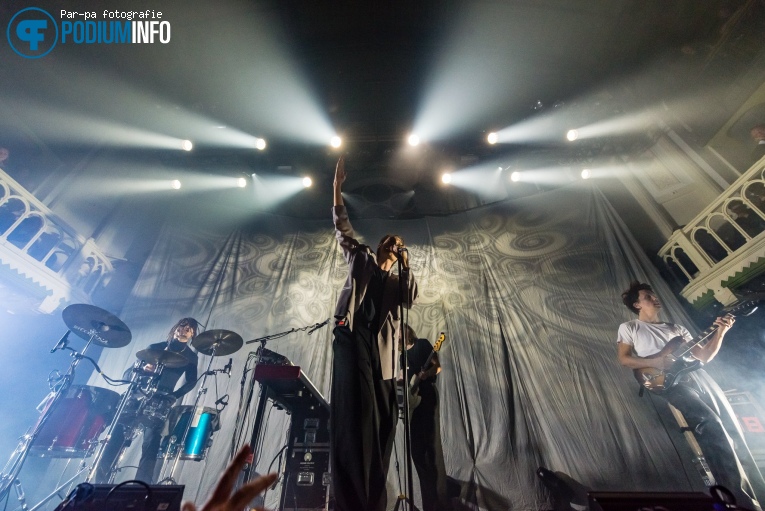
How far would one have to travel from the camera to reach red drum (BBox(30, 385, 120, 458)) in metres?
2.75

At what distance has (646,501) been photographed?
1225 mm

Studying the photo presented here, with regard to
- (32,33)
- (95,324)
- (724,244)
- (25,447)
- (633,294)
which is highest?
(32,33)

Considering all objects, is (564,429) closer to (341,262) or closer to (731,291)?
(731,291)

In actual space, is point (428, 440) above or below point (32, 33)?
below

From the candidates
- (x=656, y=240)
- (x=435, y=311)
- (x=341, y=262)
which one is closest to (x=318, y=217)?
(x=341, y=262)

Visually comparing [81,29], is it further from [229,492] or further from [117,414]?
[229,492]

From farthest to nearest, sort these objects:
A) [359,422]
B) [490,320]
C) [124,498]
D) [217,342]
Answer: [490,320], [217,342], [359,422], [124,498]

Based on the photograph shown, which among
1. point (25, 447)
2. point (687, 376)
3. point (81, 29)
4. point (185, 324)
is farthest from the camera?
point (81, 29)

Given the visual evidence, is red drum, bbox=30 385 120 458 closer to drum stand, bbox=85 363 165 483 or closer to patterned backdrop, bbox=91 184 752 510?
drum stand, bbox=85 363 165 483

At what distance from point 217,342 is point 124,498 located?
2.25 meters

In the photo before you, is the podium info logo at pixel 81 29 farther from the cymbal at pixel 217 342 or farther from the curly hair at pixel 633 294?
the curly hair at pixel 633 294

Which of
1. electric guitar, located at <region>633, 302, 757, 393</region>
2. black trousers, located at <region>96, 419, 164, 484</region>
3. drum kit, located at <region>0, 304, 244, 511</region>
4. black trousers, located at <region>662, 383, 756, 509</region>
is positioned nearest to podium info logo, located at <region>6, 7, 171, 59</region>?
drum kit, located at <region>0, 304, 244, 511</region>

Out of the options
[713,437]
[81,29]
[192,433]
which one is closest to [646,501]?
[713,437]

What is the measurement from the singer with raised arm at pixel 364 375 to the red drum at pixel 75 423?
9.09ft
